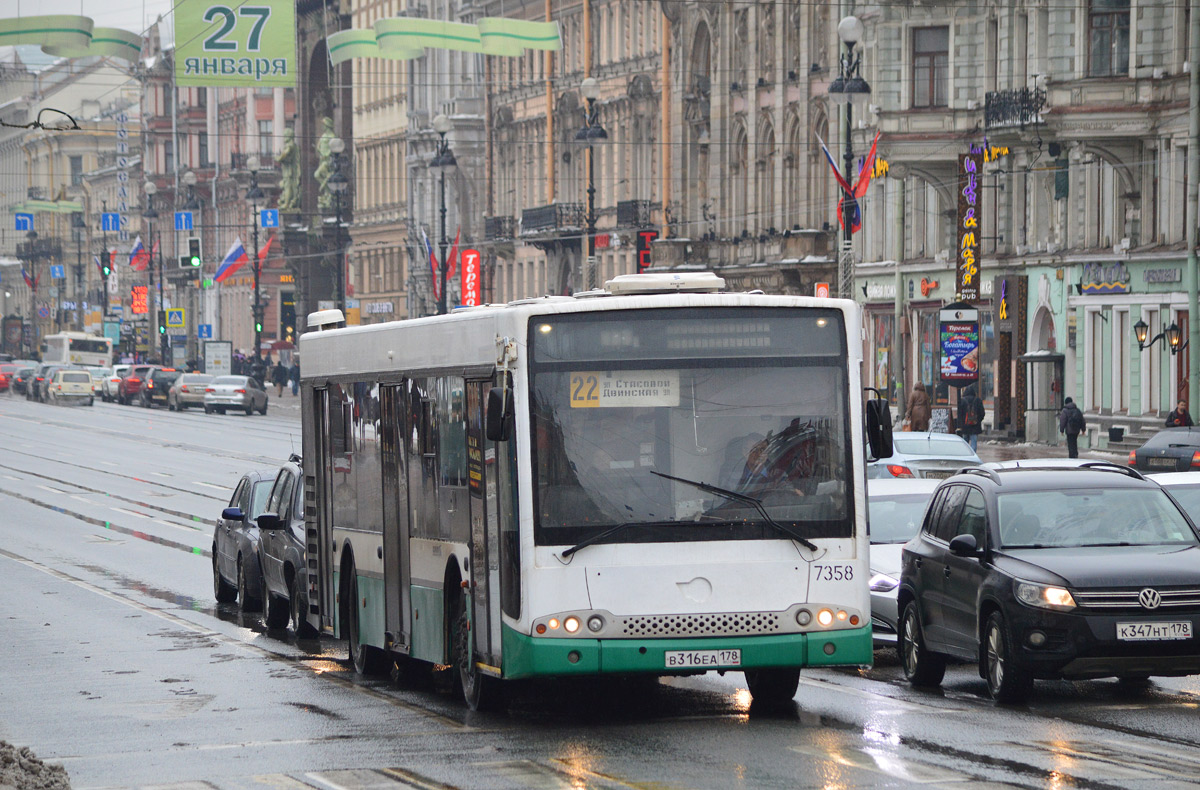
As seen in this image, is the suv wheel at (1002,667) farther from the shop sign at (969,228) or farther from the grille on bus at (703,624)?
the shop sign at (969,228)

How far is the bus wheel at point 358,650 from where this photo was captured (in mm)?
16625

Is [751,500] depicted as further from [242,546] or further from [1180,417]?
[1180,417]

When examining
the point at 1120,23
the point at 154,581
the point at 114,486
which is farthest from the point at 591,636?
the point at 1120,23

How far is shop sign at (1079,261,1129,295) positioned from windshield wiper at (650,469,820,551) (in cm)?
3929

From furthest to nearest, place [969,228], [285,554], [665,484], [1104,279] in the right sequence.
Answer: [969,228] < [1104,279] < [285,554] < [665,484]

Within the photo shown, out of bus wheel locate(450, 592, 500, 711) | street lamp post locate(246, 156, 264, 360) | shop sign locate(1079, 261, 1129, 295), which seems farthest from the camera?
street lamp post locate(246, 156, 264, 360)

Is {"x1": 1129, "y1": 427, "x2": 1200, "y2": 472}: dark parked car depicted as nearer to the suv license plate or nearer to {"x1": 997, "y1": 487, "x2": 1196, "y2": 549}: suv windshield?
{"x1": 997, "y1": 487, "x2": 1196, "y2": 549}: suv windshield

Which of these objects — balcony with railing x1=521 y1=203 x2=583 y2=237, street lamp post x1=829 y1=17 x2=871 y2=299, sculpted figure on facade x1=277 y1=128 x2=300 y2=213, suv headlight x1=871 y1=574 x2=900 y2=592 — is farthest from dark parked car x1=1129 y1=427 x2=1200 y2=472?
sculpted figure on facade x1=277 y1=128 x2=300 y2=213

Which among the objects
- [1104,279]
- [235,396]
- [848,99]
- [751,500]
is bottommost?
[235,396]

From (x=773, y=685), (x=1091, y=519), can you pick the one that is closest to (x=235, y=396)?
(x=1091, y=519)

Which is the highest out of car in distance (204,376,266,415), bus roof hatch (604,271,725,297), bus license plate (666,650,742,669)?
bus roof hatch (604,271,725,297)

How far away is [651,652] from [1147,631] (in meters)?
3.05

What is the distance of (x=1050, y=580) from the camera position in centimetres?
1359

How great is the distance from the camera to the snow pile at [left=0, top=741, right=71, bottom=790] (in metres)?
10.6
